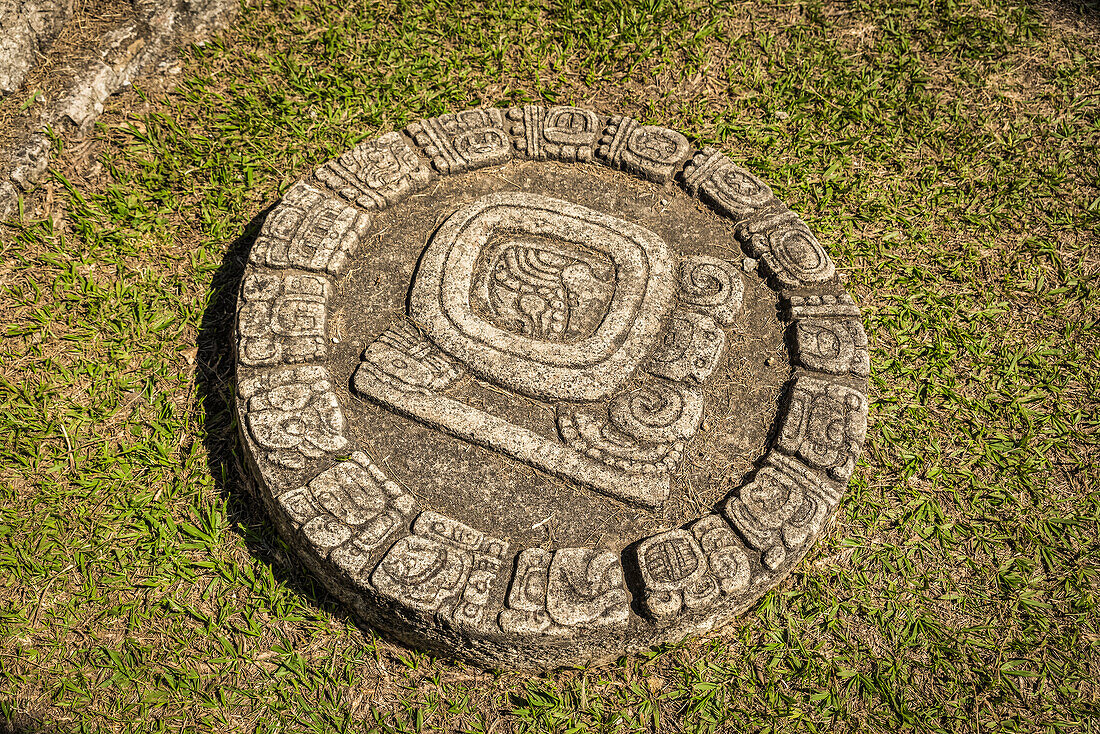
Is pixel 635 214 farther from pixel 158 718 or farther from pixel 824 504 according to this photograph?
pixel 158 718

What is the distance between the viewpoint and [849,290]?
3836mm

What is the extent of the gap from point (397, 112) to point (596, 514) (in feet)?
8.93

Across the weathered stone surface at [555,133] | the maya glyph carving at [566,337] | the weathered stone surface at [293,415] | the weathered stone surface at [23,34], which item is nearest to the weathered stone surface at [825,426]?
the maya glyph carving at [566,337]

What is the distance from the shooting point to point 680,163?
3633mm

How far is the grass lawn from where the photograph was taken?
2.83 meters

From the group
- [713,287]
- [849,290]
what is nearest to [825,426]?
[713,287]

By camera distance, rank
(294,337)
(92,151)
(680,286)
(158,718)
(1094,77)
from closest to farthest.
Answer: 1. (158,718)
2. (294,337)
3. (680,286)
4. (92,151)
5. (1094,77)

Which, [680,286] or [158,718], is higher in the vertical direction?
[680,286]

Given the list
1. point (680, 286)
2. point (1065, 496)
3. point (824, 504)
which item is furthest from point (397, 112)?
point (1065, 496)

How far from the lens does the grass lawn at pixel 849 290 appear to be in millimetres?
2826

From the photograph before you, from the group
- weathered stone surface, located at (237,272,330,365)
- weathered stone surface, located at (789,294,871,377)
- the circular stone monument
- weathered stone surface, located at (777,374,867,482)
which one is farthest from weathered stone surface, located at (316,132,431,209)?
weathered stone surface, located at (777,374,867,482)

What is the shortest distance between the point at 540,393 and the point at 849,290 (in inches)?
76.2

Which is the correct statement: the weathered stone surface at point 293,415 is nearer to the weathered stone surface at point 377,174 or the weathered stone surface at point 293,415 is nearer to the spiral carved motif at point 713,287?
the weathered stone surface at point 377,174

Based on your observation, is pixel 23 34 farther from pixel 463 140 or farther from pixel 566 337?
pixel 566 337
